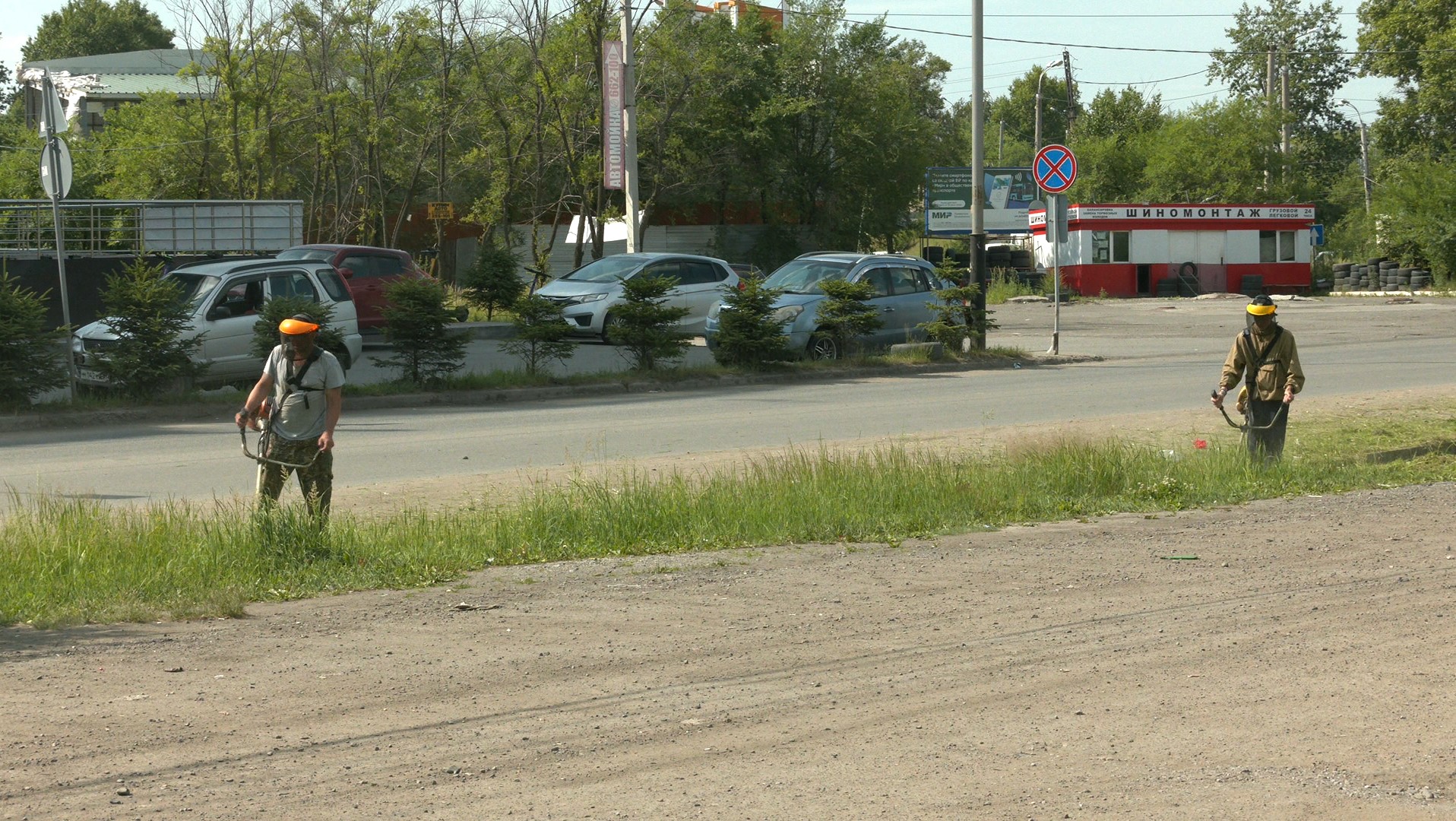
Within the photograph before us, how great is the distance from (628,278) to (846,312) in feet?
14.8

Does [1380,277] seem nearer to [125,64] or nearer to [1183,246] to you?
[1183,246]

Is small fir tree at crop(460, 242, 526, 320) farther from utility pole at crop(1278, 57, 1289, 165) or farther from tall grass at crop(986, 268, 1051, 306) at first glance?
utility pole at crop(1278, 57, 1289, 165)

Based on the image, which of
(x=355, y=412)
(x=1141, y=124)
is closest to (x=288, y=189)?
(x=355, y=412)

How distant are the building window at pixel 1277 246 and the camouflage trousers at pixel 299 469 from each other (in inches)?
1978

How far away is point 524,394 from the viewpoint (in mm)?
19125

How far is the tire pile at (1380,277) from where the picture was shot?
177ft

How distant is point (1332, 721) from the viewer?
562cm

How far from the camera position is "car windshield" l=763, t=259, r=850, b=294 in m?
23.9

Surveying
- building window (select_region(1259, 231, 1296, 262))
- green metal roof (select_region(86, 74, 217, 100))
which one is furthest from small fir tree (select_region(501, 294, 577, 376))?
Answer: green metal roof (select_region(86, 74, 217, 100))

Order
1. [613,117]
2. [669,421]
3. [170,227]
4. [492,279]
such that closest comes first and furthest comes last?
[669,421], [492,279], [170,227], [613,117]

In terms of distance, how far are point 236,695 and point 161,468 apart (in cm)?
780

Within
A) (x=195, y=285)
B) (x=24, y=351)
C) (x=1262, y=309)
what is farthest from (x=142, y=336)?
(x=1262, y=309)

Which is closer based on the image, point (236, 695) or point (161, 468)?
point (236, 695)

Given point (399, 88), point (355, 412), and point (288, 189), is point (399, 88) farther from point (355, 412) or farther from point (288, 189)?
point (355, 412)
